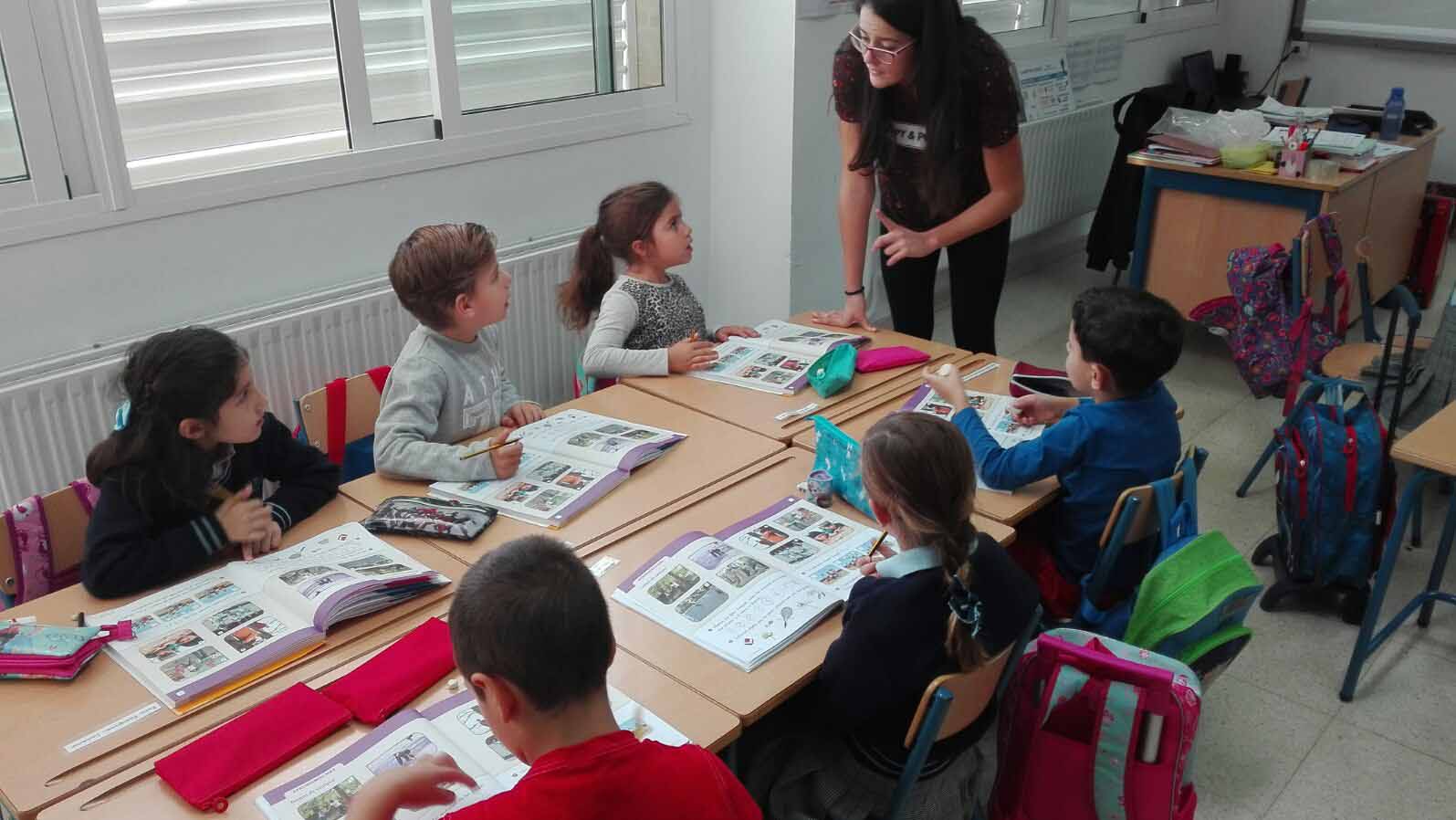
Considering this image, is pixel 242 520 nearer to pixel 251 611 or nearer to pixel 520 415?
pixel 251 611

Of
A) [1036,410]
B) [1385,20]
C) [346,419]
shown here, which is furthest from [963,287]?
[1385,20]

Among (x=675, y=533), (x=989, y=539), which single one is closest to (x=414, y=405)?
(x=675, y=533)

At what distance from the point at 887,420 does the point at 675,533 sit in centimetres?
50

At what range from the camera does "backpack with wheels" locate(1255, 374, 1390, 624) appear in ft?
9.20

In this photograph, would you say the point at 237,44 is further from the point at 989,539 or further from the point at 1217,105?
the point at 1217,105

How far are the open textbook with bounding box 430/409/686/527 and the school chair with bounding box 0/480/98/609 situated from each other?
62 centimetres

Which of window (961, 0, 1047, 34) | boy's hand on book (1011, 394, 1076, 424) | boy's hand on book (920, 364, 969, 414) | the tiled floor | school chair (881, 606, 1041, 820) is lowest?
the tiled floor

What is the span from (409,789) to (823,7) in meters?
3.24

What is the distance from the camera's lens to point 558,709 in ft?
3.90

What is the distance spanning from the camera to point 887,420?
1715mm

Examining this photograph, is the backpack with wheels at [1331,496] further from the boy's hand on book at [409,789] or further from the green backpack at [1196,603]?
the boy's hand on book at [409,789]

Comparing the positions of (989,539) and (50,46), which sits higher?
(50,46)

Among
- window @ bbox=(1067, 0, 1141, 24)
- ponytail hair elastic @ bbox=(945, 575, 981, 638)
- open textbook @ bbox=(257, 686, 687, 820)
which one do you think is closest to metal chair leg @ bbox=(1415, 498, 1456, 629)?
ponytail hair elastic @ bbox=(945, 575, 981, 638)

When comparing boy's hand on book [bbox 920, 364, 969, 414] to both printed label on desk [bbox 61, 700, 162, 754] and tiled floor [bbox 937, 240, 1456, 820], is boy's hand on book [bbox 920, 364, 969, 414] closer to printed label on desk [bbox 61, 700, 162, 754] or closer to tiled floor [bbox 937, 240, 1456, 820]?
tiled floor [bbox 937, 240, 1456, 820]
